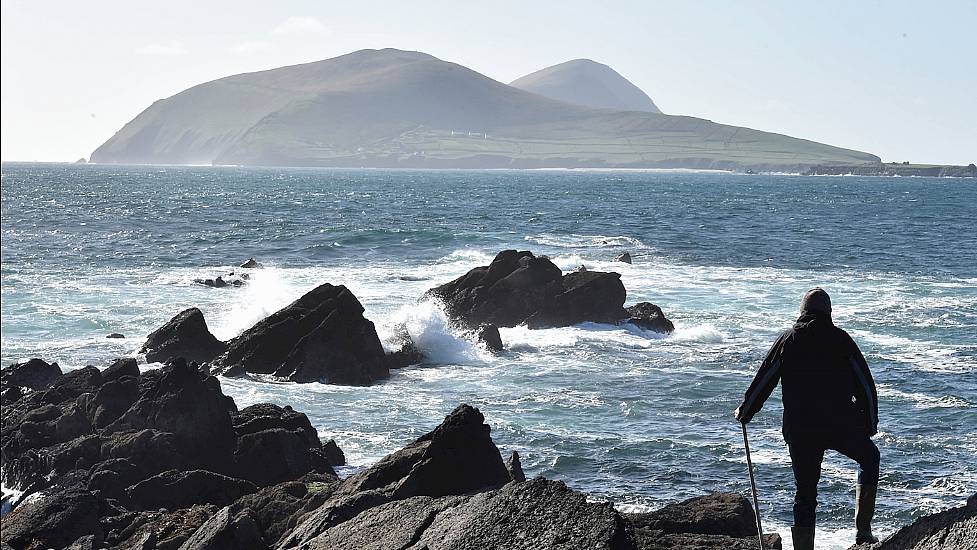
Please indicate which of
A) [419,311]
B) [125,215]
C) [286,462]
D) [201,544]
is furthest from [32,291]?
[125,215]

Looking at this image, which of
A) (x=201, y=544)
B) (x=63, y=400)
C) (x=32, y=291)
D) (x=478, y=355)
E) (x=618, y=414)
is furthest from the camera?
(x=32, y=291)

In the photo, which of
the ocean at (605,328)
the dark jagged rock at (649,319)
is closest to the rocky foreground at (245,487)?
the ocean at (605,328)

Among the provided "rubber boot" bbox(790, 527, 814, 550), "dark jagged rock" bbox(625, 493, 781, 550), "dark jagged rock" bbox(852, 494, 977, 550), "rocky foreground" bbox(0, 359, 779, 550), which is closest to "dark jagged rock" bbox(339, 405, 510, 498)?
A: "rocky foreground" bbox(0, 359, 779, 550)

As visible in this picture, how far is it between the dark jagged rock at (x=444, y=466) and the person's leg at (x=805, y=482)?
146 inches

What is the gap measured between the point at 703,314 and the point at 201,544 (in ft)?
90.1

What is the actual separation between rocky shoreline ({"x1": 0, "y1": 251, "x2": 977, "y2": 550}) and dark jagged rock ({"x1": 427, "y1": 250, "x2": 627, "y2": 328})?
275cm

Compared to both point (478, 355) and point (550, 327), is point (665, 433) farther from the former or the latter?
point (550, 327)

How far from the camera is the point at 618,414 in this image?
846 inches

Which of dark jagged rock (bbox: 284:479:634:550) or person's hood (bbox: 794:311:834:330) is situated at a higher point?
person's hood (bbox: 794:311:834:330)

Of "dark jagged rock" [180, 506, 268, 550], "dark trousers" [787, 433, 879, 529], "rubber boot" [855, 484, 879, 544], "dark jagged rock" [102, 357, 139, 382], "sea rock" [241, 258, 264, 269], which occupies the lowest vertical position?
"sea rock" [241, 258, 264, 269]

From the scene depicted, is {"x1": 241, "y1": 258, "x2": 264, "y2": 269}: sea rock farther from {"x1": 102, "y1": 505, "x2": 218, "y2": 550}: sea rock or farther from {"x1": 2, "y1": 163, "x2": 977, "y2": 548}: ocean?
{"x1": 102, "y1": 505, "x2": 218, "y2": 550}: sea rock

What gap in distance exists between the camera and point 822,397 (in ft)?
24.7

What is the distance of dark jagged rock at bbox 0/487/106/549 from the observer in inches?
480

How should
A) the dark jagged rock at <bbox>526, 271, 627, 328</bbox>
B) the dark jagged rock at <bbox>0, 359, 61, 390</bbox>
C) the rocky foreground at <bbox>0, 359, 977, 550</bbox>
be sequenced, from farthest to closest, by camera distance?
the dark jagged rock at <bbox>526, 271, 627, 328</bbox> < the dark jagged rock at <bbox>0, 359, 61, 390</bbox> < the rocky foreground at <bbox>0, 359, 977, 550</bbox>
